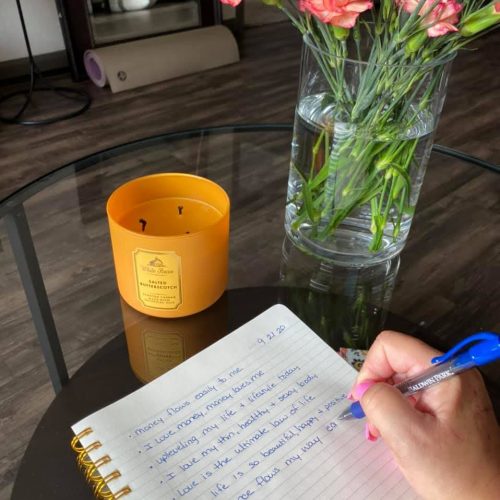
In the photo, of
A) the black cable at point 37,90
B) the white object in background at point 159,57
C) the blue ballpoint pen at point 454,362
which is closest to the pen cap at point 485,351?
the blue ballpoint pen at point 454,362

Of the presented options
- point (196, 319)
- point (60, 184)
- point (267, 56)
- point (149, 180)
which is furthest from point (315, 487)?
point (267, 56)

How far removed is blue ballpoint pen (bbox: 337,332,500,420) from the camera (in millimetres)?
371

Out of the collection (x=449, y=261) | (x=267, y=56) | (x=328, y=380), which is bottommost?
(x=267, y=56)

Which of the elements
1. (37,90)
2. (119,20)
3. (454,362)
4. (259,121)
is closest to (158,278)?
(454,362)

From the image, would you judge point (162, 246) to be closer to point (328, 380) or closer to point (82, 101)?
point (328, 380)

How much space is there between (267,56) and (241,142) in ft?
5.15

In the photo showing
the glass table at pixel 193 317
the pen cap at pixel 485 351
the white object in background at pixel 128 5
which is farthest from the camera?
the white object in background at pixel 128 5

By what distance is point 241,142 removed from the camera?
0.99 metres

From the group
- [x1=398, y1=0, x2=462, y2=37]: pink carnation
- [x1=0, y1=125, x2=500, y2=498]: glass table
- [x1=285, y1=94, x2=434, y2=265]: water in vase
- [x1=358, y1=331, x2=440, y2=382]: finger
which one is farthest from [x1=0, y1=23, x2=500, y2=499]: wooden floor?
[x1=398, y1=0, x2=462, y2=37]: pink carnation

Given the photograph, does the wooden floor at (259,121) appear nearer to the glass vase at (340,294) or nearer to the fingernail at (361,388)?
the glass vase at (340,294)

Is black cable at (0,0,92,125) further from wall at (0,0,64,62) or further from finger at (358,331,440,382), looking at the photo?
finger at (358,331,440,382)

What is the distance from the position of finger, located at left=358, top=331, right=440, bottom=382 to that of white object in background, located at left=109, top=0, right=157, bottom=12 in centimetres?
214

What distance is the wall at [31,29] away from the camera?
6.37ft

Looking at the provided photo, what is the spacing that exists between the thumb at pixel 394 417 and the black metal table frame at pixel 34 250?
1.09 feet
